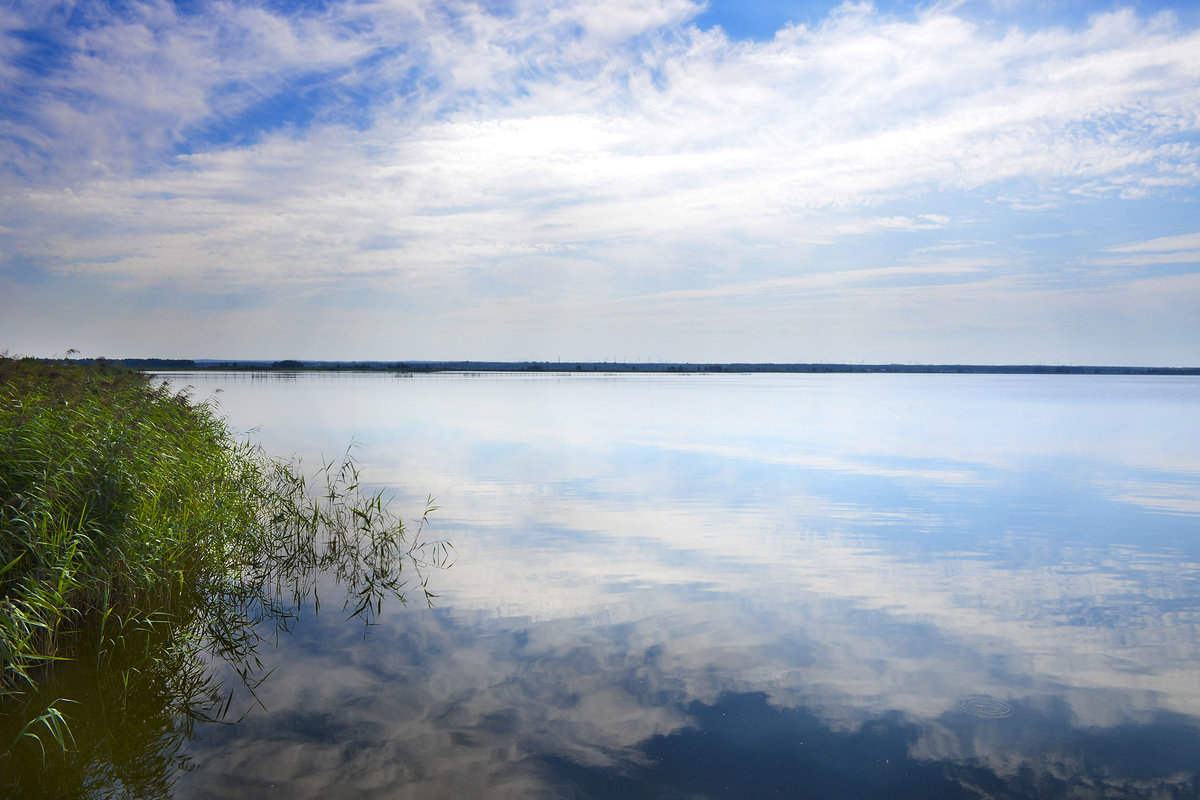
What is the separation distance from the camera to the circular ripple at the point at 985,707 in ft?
21.4

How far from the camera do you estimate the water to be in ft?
18.4

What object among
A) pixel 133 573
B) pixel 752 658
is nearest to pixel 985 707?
pixel 752 658

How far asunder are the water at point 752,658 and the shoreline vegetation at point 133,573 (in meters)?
0.72

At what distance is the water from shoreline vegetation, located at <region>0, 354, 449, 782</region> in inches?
28.4

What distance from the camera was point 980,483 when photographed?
19281 millimetres

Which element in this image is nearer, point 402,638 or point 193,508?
point 402,638

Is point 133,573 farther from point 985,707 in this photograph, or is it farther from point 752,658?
point 985,707

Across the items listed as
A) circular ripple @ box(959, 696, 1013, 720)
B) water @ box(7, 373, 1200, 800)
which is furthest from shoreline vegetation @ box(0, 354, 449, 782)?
circular ripple @ box(959, 696, 1013, 720)

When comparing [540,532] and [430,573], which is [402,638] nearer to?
[430,573]

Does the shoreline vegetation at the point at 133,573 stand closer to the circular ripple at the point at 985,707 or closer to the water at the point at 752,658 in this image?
the water at the point at 752,658

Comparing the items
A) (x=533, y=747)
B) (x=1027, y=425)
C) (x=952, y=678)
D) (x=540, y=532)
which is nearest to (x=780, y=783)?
(x=533, y=747)

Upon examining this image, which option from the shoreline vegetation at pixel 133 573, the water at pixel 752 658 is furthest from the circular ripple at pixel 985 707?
the shoreline vegetation at pixel 133 573

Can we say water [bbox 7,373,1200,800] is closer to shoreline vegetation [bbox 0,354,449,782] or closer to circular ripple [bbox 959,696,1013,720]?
circular ripple [bbox 959,696,1013,720]

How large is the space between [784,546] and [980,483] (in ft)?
30.4
